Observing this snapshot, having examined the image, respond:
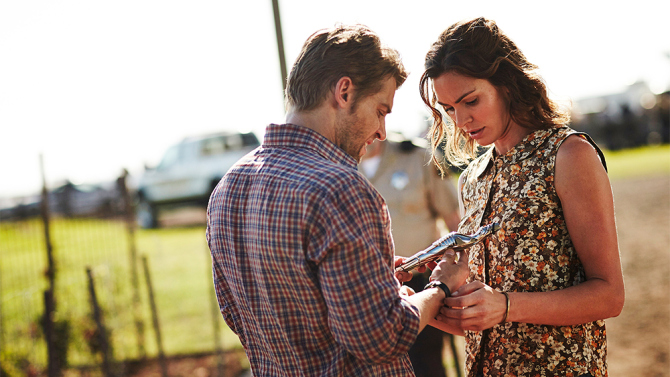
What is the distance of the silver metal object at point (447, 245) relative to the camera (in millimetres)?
1502

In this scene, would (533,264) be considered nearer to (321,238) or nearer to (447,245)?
(447,245)

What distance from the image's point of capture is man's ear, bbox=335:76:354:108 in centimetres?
136

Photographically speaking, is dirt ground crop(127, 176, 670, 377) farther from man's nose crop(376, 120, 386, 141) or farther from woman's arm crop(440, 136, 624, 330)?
man's nose crop(376, 120, 386, 141)

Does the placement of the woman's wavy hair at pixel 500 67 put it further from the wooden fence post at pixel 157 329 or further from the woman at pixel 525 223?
the wooden fence post at pixel 157 329

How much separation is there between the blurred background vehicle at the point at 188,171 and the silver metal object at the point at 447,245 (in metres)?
10.7

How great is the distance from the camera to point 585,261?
1548 mm

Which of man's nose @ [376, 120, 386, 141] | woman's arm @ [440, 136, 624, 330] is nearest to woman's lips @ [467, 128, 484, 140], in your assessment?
woman's arm @ [440, 136, 624, 330]

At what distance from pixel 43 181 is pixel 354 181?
11.9 feet

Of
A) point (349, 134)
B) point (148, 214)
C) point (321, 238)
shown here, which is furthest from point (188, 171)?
point (321, 238)

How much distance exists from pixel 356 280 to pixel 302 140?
41 centimetres

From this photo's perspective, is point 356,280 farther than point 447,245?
No

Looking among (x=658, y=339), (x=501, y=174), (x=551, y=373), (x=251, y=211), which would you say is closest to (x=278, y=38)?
(x=501, y=174)

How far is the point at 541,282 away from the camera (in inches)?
62.3

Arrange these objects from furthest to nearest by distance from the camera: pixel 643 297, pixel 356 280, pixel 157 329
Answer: pixel 643 297, pixel 157 329, pixel 356 280
